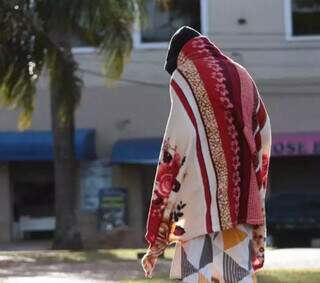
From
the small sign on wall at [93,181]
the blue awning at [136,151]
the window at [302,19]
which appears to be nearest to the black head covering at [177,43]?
the blue awning at [136,151]

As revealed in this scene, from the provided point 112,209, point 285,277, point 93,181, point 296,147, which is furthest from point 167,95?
point 285,277

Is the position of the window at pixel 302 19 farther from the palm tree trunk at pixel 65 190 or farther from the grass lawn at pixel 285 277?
the grass lawn at pixel 285 277

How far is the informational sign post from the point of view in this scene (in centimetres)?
2302

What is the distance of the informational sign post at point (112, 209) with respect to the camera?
23.0 m

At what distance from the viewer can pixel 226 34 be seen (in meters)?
24.0

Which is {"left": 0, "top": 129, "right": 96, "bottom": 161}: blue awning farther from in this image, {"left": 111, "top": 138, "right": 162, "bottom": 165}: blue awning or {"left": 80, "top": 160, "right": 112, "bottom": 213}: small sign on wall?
{"left": 111, "top": 138, "right": 162, "bottom": 165}: blue awning

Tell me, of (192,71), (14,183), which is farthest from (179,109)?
(14,183)

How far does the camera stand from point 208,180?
3980mm

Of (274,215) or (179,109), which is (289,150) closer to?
(274,215)

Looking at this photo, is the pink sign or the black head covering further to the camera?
the pink sign

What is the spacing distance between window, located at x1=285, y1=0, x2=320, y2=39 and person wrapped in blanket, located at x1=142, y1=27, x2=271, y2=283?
20483mm

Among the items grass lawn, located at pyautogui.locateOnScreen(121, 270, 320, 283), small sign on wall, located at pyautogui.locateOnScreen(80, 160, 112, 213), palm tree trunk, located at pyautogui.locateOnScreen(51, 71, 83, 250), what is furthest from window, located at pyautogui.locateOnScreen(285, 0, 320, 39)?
grass lawn, located at pyautogui.locateOnScreen(121, 270, 320, 283)

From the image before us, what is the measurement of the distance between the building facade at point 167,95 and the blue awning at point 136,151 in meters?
0.24

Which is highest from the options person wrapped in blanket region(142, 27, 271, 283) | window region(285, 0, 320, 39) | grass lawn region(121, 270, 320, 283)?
person wrapped in blanket region(142, 27, 271, 283)
